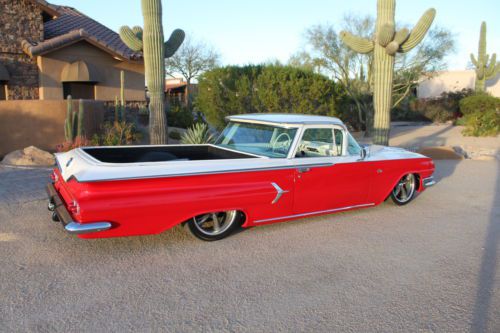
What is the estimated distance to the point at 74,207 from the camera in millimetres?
4039

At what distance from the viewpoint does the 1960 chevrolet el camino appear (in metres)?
4.05

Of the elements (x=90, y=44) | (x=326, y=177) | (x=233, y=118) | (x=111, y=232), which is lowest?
(x=111, y=232)

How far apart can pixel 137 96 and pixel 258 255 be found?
13.6m

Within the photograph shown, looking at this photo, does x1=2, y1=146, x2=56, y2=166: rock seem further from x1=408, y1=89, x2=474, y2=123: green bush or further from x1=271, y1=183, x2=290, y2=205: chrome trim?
x1=408, y1=89, x2=474, y2=123: green bush

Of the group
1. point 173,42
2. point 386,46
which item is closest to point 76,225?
point 173,42

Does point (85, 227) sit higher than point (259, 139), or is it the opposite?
point (259, 139)

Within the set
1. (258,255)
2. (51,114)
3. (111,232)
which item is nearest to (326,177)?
(258,255)

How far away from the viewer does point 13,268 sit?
405 cm

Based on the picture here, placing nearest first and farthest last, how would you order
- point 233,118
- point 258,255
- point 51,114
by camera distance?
point 258,255
point 233,118
point 51,114

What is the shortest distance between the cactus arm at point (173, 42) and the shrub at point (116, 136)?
229cm

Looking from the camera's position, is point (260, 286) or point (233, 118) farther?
point (233, 118)

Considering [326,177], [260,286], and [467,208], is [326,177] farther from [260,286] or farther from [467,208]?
[467,208]

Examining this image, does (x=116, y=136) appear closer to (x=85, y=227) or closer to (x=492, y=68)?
(x=85, y=227)

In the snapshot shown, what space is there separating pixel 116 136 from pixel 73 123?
1.06 meters
